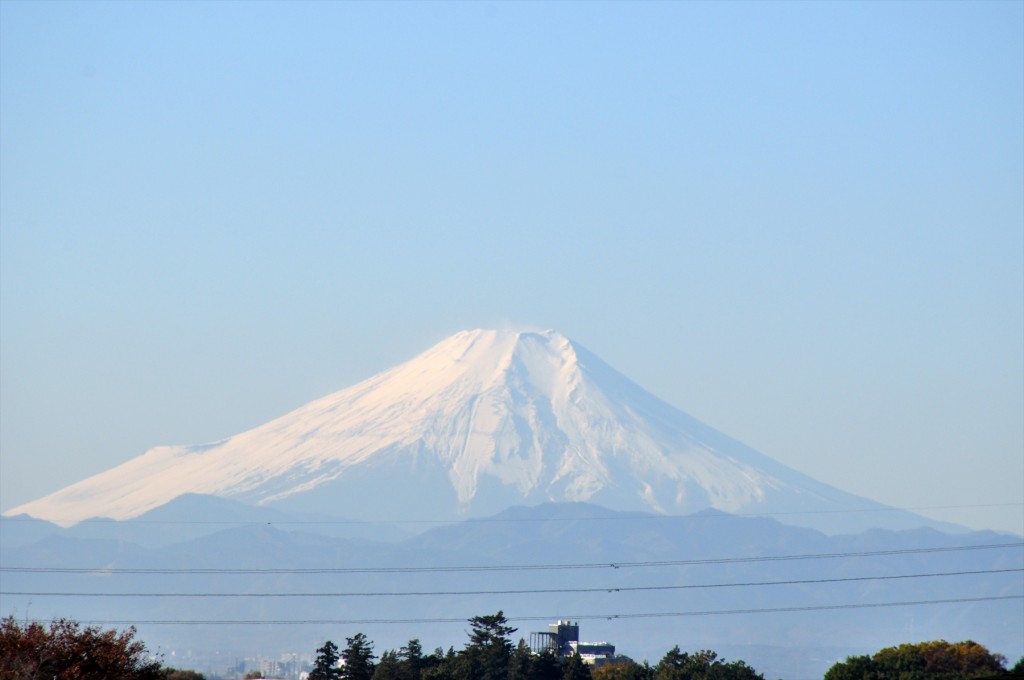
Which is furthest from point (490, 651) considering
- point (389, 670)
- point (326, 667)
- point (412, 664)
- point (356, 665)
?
point (326, 667)

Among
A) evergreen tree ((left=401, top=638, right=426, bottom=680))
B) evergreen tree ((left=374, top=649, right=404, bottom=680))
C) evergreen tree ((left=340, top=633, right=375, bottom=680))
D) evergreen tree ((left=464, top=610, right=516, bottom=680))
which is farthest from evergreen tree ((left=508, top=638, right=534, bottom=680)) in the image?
evergreen tree ((left=340, top=633, right=375, bottom=680))

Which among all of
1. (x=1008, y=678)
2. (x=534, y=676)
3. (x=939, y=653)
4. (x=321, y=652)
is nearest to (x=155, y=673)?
(x=1008, y=678)

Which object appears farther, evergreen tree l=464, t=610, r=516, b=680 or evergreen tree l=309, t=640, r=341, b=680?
evergreen tree l=464, t=610, r=516, b=680

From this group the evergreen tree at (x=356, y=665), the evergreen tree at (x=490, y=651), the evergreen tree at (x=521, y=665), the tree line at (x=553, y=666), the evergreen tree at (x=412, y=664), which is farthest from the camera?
the evergreen tree at (x=356, y=665)

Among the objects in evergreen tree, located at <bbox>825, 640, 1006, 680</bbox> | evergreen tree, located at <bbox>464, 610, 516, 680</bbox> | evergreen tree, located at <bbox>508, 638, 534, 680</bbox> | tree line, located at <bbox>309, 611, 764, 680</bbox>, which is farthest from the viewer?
evergreen tree, located at <bbox>464, 610, 516, 680</bbox>

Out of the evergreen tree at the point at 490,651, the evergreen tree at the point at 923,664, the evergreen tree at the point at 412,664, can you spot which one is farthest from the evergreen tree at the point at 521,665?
the evergreen tree at the point at 923,664

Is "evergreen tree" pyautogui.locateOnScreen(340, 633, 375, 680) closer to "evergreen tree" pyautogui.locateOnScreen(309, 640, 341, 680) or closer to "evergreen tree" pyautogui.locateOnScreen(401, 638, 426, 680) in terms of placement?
"evergreen tree" pyautogui.locateOnScreen(309, 640, 341, 680)

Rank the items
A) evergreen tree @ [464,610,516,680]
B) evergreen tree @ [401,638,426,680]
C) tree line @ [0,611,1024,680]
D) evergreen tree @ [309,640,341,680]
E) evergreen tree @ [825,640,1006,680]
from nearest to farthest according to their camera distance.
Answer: evergreen tree @ [825,640,1006,680]
tree line @ [0,611,1024,680]
evergreen tree @ [401,638,426,680]
evergreen tree @ [309,640,341,680]
evergreen tree @ [464,610,516,680]

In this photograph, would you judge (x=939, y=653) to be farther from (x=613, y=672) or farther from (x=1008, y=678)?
(x=1008, y=678)

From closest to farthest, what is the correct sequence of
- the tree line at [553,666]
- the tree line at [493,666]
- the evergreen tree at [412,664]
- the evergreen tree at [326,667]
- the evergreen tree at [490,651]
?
the tree line at [553,666], the tree line at [493,666], the evergreen tree at [412,664], the evergreen tree at [326,667], the evergreen tree at [490,651]

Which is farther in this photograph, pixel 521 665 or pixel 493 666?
pixel 493 666

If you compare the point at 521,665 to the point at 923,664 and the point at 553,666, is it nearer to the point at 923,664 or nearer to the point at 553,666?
the point at 553,666

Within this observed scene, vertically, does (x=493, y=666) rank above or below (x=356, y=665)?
below

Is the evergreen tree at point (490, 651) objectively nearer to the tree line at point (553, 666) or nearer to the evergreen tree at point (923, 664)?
the tree line at point (553, 666)
